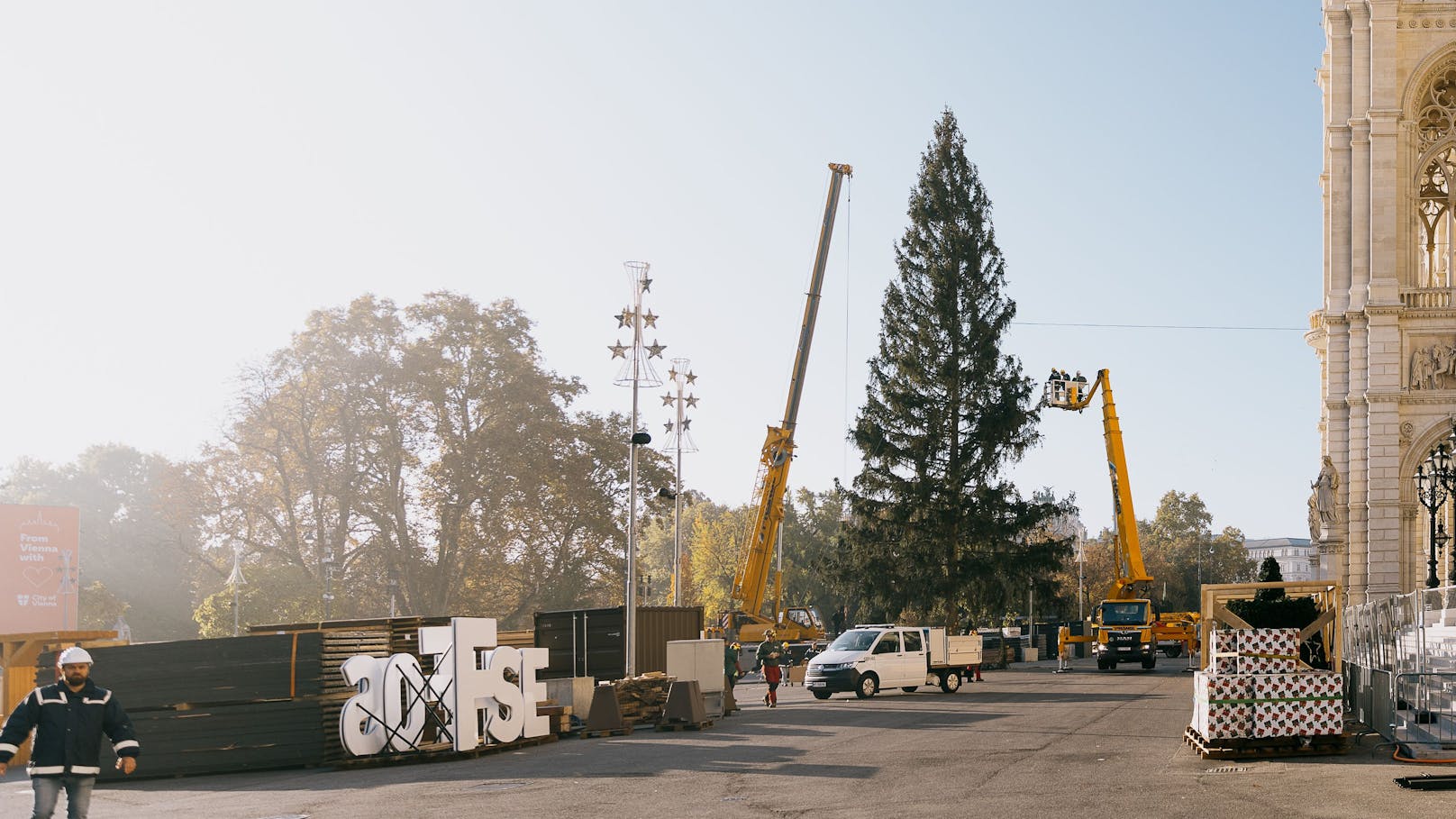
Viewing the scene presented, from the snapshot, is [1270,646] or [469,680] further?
[469,680]

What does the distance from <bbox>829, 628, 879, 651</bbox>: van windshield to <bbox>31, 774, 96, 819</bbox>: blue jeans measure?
27.5 meters

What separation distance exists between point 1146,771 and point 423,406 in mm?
50622

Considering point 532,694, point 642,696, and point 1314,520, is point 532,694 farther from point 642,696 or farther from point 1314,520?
point 1314,520

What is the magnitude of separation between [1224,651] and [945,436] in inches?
1556

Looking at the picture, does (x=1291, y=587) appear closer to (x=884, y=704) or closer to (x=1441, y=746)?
(x=1441, y=746)

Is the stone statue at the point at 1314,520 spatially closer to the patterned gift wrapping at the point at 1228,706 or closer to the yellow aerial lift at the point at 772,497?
the yellow aerial lift at the point at 772,497

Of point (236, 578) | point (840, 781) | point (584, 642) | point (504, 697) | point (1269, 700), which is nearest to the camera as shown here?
point (840, 781)

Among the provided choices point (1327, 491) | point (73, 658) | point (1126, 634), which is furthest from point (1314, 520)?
point (73, 658)

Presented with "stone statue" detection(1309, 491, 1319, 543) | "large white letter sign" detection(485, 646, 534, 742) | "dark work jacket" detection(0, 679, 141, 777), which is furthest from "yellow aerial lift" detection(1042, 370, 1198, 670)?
"dark work jacket" detection(0, 679, 141, 777)

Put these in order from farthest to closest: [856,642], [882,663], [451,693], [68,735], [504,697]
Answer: [856,642] < [882,663] < [504,697] < [451,693] < [68,735]

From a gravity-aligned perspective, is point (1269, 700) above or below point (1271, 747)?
above

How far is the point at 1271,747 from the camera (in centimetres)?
1956

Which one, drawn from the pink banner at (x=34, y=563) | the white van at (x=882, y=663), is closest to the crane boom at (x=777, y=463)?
the white van at (x=882, y=663)

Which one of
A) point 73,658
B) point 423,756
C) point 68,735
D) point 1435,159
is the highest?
point 1435,159
